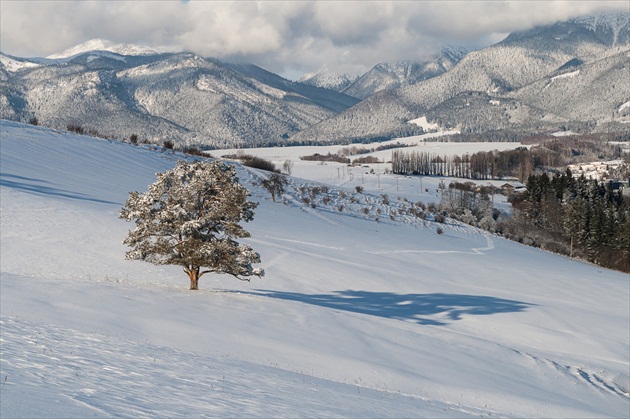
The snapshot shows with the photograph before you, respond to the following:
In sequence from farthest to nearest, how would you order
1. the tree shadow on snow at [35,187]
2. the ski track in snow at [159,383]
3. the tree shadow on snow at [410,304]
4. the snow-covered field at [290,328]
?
the tree shadow on snow at [35,187] < the tree shadow on snow at [410,304] < the snow-covered field at [290,328] < the ski track in snow at [159,383]

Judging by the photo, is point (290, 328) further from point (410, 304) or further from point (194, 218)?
point (410, 304)

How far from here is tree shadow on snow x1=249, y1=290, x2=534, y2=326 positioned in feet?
96.1

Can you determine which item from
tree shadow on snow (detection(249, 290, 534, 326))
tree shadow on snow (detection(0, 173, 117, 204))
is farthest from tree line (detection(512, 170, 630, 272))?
tree shadow on snow (detection(0, 173, 117, 204))

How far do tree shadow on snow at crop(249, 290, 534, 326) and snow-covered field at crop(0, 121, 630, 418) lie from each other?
19 centimetres

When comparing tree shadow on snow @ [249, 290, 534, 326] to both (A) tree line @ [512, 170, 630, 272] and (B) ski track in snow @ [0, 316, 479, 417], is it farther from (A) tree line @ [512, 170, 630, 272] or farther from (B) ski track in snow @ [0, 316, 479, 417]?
(A) tree line @ [512, 170, 630, 272]

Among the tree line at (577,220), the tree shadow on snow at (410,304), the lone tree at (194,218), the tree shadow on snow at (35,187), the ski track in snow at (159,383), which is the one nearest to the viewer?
the ski track in snow at (159,383)

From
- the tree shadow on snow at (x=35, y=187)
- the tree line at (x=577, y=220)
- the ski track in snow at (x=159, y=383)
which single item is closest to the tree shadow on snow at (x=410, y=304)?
the ski track in snow at (x=159, y=383)

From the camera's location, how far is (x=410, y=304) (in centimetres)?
3191

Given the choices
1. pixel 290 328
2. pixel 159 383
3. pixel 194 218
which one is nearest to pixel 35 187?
pixel 194 218

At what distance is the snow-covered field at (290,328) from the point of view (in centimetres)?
1220

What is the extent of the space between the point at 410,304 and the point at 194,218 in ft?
42.6

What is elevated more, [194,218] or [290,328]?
[194,218]

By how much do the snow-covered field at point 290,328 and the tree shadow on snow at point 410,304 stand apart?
0.61ft

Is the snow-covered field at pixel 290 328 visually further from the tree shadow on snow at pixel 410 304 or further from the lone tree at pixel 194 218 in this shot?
the lone tree at pixel 194 218
